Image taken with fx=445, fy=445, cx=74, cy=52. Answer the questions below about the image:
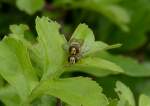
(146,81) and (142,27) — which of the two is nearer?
(146,81)

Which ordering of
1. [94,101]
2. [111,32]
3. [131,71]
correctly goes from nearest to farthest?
[94,101], [131,71], [111,32]

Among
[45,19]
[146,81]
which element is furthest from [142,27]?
[45,19]

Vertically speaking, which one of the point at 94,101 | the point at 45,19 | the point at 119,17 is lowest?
the point at 94,101

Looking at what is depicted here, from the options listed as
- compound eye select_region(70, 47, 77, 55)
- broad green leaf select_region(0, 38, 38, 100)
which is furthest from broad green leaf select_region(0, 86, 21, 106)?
compound eye select_region(70, 47, 77, 55)

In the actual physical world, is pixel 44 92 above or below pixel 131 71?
below

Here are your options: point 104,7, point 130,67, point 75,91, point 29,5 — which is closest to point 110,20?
point 104,7

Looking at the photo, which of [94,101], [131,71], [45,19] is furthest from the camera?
[131,71]

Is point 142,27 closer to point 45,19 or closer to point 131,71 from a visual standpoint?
point 131,71
